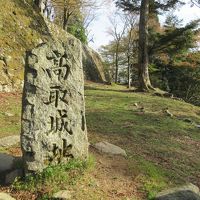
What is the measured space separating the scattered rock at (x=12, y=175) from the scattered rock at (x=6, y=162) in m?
0.19

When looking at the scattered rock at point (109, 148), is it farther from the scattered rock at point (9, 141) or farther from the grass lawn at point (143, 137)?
the scattered rock at point (9, 141)

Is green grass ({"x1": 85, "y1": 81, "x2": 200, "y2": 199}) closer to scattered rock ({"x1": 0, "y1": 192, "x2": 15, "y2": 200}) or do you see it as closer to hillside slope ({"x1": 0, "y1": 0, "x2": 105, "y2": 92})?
scattered rock ({"x1": 0, "y1": 192, "x2": 15, "y2": 200})

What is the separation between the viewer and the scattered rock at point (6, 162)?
18.6ft

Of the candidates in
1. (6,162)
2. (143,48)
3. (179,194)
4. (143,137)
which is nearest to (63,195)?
(6,162)

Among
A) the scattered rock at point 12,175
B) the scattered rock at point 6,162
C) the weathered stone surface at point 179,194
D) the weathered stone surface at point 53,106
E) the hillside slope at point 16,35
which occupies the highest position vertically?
the hillside slope at point 16,35

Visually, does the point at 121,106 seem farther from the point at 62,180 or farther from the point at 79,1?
the point at 79,1

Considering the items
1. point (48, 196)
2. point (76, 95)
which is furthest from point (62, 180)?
point (76, 95)

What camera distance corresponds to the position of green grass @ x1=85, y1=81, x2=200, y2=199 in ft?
21.5

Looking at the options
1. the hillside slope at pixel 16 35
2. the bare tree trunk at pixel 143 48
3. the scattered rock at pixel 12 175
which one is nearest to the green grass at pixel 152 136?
the scattered rock at pixel 12 175

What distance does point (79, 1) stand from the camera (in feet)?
80.1

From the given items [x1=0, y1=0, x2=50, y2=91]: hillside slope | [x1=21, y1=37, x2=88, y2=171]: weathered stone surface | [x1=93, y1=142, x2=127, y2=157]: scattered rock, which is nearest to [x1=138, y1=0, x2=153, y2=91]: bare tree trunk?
[x1=0, y1=0, x2=50, y2=91]: hillside slope

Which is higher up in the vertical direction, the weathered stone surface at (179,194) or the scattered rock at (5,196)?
the scattered rock at (5,196)

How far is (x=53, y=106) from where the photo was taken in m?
5.45

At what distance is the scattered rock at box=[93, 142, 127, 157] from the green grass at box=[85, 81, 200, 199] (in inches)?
7.9
